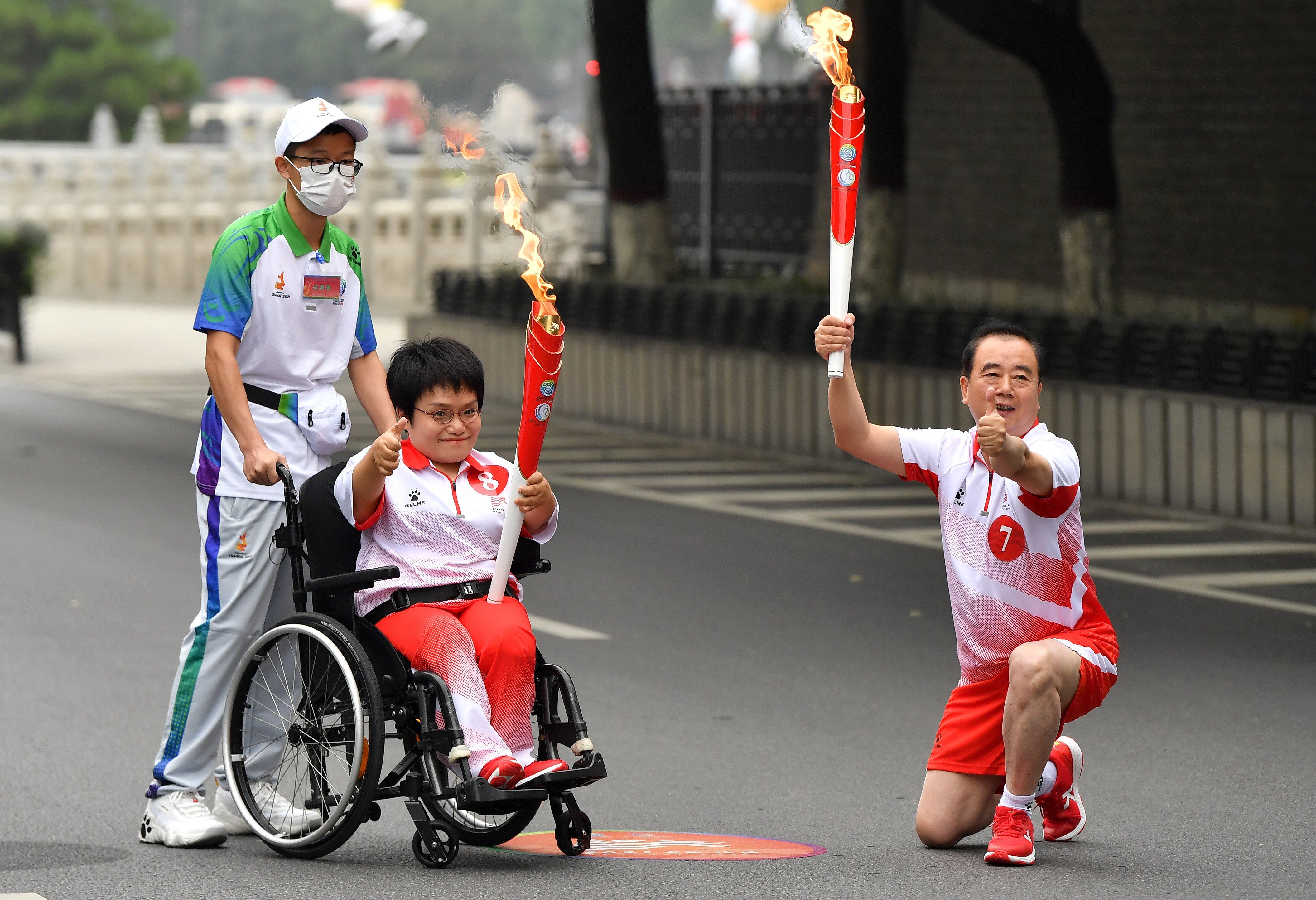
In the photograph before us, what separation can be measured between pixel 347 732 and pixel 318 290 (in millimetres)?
1181

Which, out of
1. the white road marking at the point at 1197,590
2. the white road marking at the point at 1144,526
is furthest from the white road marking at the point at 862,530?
the white road marking at the point at 1144,526

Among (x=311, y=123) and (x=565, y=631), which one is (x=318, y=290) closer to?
(x=311, y=123)

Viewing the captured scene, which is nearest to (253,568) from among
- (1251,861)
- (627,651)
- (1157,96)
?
(1251,861)

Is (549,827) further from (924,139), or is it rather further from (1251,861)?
(924,139)

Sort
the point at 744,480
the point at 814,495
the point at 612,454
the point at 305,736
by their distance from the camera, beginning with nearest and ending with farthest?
1. the point at 305,736
2. the point at 814,495
3. the point at 744,480
4. the point at 612,454

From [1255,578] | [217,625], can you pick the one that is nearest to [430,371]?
[217,625]

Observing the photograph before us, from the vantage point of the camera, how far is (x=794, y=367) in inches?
584

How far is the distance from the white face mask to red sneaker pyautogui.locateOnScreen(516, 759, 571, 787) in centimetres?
153

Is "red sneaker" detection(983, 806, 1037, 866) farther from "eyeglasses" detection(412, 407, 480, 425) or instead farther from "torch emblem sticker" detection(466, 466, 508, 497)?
"eyeglasses" detection(412, 407, 480, 425)

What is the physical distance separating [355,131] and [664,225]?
12594mm

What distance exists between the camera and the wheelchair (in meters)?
4.93

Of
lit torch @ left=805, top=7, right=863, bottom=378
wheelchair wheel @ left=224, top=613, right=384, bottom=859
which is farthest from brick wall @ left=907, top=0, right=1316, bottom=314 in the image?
wheelchair wheel @ left=224, top=613, right=384, bottom=859

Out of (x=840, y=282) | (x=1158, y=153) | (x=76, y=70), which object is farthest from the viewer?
(x=76, y=70)

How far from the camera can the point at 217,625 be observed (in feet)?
17.8
